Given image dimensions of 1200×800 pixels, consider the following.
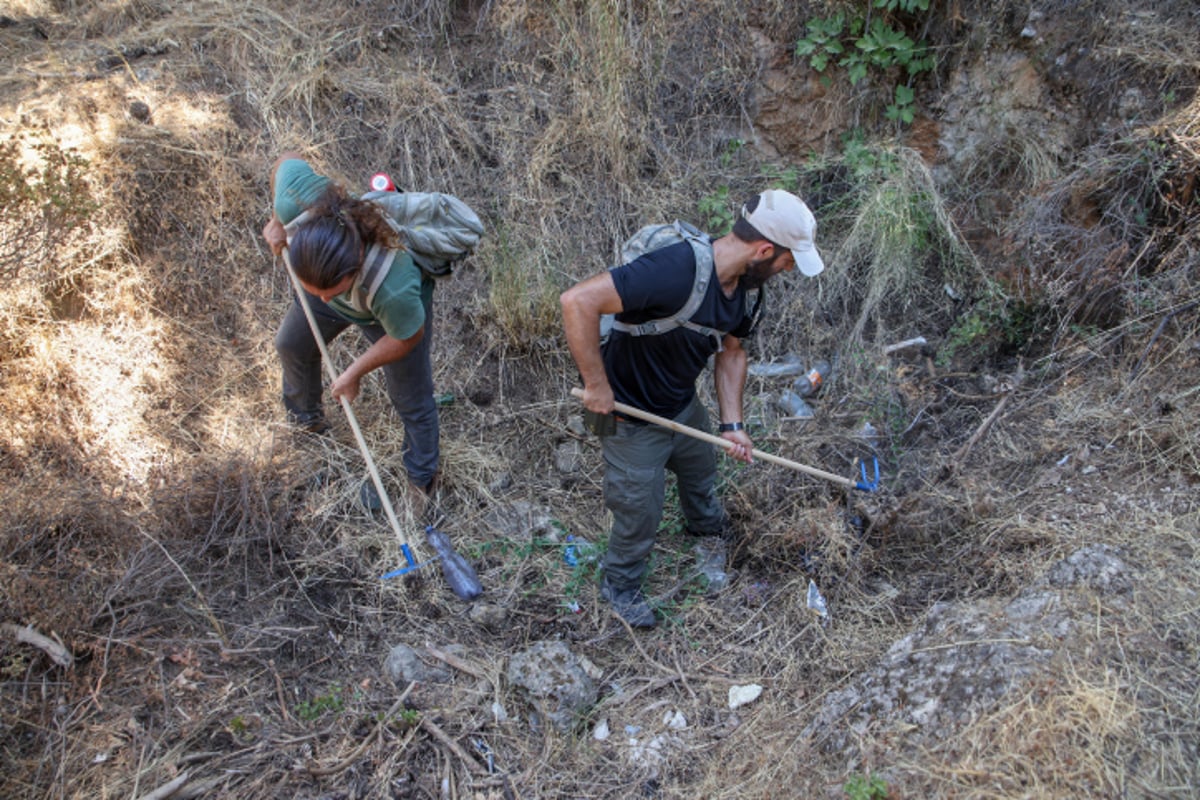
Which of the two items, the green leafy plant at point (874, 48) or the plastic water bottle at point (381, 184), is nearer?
the plastic water bottle at point (381, 184)

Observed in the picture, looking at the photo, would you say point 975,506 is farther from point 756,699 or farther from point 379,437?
point 379,437

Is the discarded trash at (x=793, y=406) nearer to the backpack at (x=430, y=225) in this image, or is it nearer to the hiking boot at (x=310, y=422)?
the backpack at (x=430, y=225)

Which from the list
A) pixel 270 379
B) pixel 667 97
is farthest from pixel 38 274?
pixel 667 97

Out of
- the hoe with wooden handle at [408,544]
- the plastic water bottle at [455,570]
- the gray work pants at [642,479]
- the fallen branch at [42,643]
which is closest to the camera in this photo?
the fallen branch at [42,643]

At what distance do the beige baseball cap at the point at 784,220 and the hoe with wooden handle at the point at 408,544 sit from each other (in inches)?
74.9

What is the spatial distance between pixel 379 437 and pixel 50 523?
1498 millimetres

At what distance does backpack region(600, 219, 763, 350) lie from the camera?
274cm

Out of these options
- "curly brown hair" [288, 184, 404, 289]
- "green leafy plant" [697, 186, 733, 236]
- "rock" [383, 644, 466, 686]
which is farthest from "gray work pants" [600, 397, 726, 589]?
"green leafy plant" [697, 186, 733, 236]

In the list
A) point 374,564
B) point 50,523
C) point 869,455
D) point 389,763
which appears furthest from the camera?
point 869,455

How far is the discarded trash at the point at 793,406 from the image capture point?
4367 mm

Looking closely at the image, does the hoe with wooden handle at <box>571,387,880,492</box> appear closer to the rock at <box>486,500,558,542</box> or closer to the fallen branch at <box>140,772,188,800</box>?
the rock at <box>486,500,558,542</box>

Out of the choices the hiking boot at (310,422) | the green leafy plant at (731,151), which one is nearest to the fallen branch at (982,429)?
the green leafy plant at (731,151)

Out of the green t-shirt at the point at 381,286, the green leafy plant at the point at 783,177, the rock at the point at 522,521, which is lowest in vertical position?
the rock at the point at 522,521

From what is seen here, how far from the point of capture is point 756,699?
305 cm
